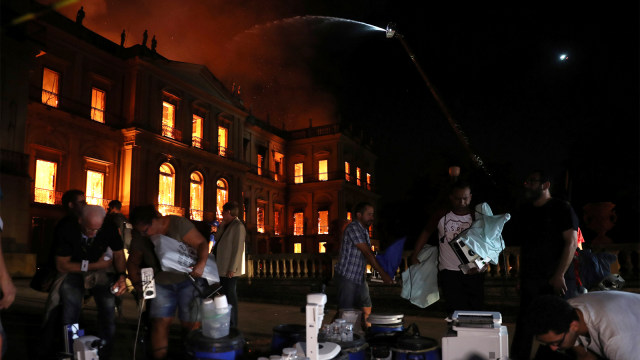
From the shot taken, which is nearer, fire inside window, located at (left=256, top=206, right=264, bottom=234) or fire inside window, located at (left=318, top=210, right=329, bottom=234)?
fire inside window, located at (left=256, top=206, right=264, bottom=234)

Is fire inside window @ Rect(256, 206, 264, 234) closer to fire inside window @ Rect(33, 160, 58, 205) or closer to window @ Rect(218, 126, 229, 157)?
window @ Rect(218, 126, 229, 157)

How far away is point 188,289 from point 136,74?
24394mm

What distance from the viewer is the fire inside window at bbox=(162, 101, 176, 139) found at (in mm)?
28039

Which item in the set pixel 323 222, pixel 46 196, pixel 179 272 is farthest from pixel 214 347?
pixel 323 222

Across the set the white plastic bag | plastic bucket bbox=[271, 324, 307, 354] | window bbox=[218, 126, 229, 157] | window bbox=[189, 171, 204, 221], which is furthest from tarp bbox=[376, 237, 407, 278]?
window bbox=[218, 126, 229, 157]

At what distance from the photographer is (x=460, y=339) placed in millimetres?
3607

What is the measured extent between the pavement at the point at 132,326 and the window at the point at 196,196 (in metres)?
18.6

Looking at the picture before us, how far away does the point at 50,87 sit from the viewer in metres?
22.7

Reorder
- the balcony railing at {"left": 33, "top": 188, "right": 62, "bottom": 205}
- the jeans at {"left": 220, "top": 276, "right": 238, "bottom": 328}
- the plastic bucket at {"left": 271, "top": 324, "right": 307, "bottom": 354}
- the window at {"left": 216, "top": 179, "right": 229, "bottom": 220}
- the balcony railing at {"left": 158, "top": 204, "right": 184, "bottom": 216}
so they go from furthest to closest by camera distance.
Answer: the window at {"left": 216, "top": 179, "right": 229, "bottom": 220} → the balcony railing at {"left": 158, "top": 204, "right": 184, "bottom": 216} → the balcony railing at {"left": 33, "top": 188, "right": 62, "bottom": 205} → the jeans at {"left": 220, "top": 276, "right": 238, "bottom": 328} → the plastic bucket at {"left": 271, "top": 324, "right": 307, "bottom": 354}

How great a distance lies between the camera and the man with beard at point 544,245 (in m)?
4.15

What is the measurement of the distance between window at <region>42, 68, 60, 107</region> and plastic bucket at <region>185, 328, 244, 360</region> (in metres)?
22.8

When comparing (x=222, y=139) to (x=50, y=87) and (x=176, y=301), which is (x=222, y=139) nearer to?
(x=50, y=87)

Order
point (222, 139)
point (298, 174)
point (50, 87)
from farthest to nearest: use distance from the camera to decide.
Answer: point (298, 174) < point (222, 139) < point (50, 87)

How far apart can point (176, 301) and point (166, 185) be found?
24.4m
